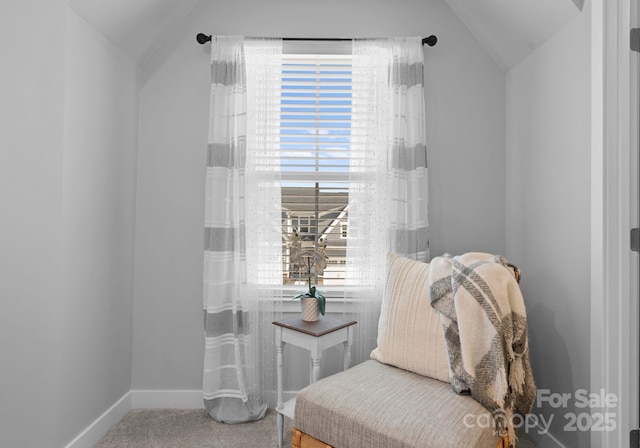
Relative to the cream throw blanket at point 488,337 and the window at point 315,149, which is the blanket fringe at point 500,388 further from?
the window at point 315,149

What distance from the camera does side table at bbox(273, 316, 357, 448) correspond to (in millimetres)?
1922

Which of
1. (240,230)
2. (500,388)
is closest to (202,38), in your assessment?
(240,230)

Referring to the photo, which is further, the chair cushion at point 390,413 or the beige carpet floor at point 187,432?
the beige carpet floor at point 187,432

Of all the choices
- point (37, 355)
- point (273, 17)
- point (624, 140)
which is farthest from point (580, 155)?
point (37, 355)

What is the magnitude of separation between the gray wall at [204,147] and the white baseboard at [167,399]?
0.14 feet

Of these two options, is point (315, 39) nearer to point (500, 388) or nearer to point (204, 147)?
point (204, 147)

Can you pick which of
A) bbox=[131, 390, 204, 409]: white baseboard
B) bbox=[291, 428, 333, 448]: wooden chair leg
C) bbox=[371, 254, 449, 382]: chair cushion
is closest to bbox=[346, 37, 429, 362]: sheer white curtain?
bbox=[371, 254, 449, 382]: chair cushion

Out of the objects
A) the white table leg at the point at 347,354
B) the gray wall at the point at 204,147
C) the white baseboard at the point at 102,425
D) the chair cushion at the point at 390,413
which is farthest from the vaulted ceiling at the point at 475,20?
the white baseboard at the point at 102,425

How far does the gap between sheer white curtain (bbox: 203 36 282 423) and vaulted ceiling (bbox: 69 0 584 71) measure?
0.36 meters

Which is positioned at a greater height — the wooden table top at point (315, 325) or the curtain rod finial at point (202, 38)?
the curtain rod finial at point (202, 38)

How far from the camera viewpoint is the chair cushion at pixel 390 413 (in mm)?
1306

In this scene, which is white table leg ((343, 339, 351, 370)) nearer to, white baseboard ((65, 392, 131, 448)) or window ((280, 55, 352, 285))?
window ((280, 55, 352, 285))

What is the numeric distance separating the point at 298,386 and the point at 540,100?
2.21 m

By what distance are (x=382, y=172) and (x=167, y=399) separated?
1.98 m
